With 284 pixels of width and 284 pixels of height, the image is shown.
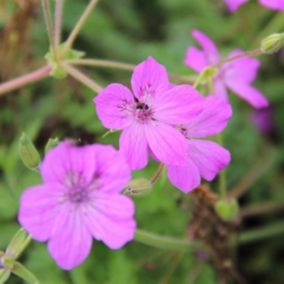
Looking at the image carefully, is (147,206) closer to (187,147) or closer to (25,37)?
(187,147)

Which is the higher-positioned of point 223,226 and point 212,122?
point 212,122

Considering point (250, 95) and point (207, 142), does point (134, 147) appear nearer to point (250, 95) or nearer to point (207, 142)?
point (207, 142)

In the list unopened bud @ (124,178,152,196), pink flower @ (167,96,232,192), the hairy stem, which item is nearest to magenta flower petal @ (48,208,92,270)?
unopened bud @ (124,178,152,196)

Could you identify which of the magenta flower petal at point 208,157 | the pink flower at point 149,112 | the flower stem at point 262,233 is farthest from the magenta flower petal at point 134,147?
the flower stem at point 262,233

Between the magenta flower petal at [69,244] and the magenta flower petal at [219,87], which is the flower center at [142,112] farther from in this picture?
the magenta flower petal at [219,87]

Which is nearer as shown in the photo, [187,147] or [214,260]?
[187,147]

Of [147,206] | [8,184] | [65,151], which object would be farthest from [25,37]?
[65,151]
